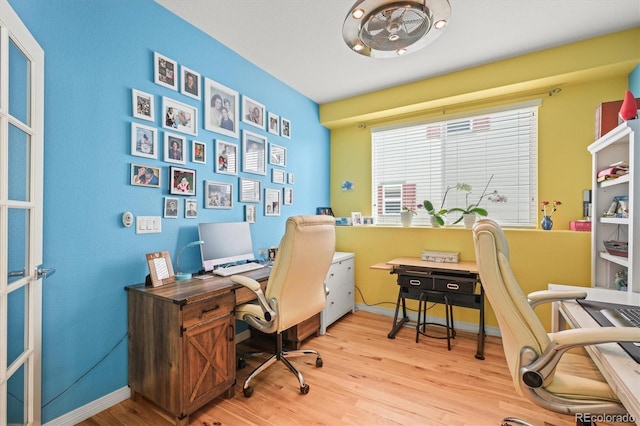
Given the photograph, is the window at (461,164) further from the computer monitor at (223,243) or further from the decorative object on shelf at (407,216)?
the computer monitor at (223,243)

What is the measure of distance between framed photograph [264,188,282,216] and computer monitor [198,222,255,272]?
0.45 metres

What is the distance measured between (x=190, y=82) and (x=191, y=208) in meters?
1.01

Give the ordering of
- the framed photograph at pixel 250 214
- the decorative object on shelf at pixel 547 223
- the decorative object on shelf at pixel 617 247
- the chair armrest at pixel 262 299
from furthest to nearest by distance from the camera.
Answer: the framed photograph at pixel 250 214 < the decorative object on shelf at pixel 547 223 < the decorative object on shelf at pixel 617 247 < the chair armrest at pixel 262 299

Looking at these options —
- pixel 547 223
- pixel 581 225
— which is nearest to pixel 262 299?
pixel 547 223

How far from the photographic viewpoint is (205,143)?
2.36 metres

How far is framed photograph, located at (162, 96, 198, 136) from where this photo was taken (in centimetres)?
207

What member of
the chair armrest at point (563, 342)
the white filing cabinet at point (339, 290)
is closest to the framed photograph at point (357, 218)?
the white filing cabinet at point (339, 290)

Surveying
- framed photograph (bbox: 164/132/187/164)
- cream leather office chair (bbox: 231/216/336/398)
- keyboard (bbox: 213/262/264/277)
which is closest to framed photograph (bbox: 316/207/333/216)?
keyboard (bbox: 213/262/264/277)

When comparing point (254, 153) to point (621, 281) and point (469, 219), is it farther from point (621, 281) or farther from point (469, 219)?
point (621, 281)

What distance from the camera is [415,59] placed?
2705 millimetres

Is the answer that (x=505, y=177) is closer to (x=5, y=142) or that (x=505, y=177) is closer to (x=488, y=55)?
(x=488, y=55)

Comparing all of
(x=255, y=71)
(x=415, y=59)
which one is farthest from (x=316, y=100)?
(x=415, y=59)

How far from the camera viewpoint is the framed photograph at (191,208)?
2209 mm

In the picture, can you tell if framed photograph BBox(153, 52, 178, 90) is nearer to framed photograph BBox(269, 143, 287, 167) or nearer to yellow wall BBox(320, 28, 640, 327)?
framed photograph BBox(269, 143, 287, 167)
